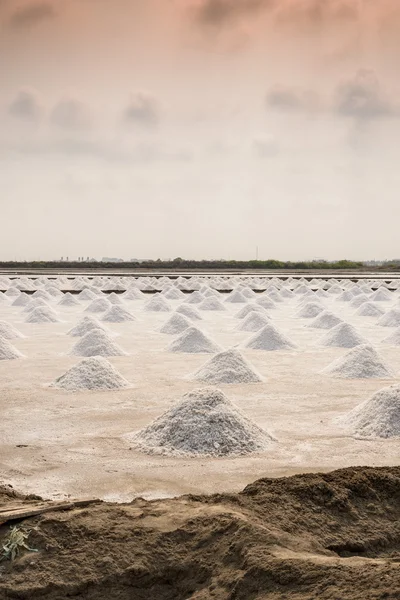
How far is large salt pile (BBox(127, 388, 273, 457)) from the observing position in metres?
5.20

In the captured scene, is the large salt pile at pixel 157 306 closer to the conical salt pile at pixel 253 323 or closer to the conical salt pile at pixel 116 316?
the conical salt pile at pixel 116 316

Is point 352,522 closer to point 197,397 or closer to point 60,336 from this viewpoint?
point 197,397

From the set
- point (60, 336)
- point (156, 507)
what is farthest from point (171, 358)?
point (156, 507)

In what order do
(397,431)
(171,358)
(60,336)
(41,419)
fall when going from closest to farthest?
1. (397,431)
2. (41,419)
3. (171,358)
4. (60,336)

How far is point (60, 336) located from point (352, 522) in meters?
10.2

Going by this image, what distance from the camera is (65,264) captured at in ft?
190

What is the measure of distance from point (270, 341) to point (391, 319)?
4781mm

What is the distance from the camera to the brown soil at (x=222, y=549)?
107 inches

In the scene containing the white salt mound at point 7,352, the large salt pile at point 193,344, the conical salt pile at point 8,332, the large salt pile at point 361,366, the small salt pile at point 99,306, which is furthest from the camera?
the small salt pile at point 99,306

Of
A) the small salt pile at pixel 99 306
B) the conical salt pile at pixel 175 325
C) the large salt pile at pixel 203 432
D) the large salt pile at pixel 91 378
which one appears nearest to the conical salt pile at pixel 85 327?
the conical salt pile at pixel 175 325

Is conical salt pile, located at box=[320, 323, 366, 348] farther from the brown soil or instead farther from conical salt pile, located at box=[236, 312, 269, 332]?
the brown soil

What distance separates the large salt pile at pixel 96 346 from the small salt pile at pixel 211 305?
8.39 m

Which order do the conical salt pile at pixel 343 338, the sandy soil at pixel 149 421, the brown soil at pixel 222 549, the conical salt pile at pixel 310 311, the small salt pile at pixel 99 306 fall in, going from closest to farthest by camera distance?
the brown soil at pixel 222 549
the sandy soil at pixel 149 421
the conical salt pile at pixel 343 338
the conical salt pile at pixel 310 311
the small salt pile at pixel 99 306

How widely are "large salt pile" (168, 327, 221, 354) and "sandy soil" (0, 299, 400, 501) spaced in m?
0.23
